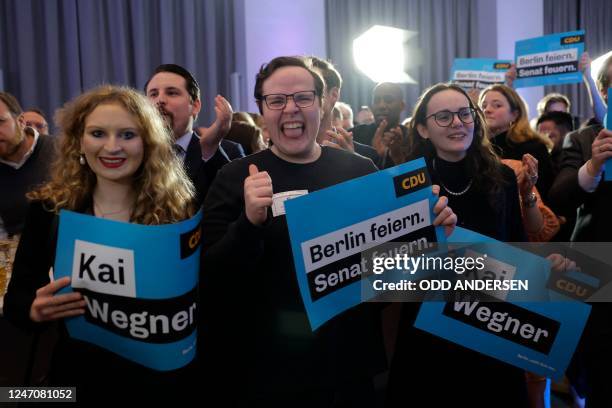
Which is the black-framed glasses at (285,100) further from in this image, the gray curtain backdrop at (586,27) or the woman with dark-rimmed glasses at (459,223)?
the gray curtain backdrop at (586,27)

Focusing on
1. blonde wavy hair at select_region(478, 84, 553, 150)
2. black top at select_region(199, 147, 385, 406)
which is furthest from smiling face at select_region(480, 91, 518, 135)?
black top at select_region(199, 147, 385, 406)

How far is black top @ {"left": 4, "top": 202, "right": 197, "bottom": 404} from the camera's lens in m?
1.26

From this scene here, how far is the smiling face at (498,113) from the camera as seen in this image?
3012mm

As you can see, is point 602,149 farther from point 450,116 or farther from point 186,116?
point 186,116

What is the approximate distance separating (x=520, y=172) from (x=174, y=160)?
53.8 inches

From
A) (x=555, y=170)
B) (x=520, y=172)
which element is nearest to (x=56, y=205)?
(x=520, y=172)

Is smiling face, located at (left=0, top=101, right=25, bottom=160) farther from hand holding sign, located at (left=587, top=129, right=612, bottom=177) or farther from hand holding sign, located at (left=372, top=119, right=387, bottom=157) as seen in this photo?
hand holding sign, located at (left=587, top=129, right=612, bottom=177)

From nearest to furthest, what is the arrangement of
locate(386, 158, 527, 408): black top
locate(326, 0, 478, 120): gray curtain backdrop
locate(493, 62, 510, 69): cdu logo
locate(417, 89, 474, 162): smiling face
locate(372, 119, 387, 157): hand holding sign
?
1. locate(386, 158, 527, 408): black top
2. locate(417, 89, 474, 162): smiling face
3. locate(372, 119, 387, 157): hand holding sign
4. locate(493, 62, 510, 69): cdu logo
5. locate(326, 0, 478, 120): gray curtain backdrop

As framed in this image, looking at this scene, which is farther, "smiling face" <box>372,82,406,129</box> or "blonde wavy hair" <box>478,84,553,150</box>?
"smiling face" <box>372,82,406,129</box>

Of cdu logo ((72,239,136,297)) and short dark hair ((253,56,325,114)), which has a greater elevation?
short dark hair ((253,56,325,114))

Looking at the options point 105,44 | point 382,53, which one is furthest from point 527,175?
point 382,53

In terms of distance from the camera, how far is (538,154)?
2.84 meters

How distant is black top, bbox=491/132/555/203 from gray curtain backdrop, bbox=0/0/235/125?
4315 mm

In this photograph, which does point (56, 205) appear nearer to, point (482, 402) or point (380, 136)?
point (482, 402)
